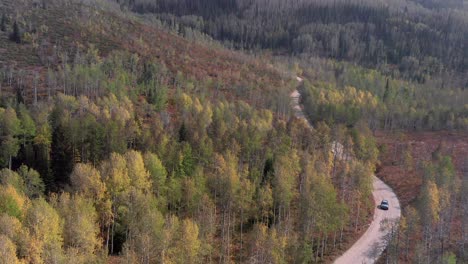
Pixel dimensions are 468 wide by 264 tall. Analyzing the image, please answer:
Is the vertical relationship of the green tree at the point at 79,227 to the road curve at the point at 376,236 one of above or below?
above

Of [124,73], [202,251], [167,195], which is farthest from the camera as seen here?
[124,73]

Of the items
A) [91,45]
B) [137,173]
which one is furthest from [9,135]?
[91,45]

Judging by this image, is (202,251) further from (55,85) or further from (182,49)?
(182,49)

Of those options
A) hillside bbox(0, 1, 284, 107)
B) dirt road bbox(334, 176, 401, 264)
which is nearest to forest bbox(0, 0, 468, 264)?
dirt road bbox(334, 176, 401, 264)

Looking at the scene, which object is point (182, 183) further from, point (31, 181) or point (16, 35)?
point (16, 35)

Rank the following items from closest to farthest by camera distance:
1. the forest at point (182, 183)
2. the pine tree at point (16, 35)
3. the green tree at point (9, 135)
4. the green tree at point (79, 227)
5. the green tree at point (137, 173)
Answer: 1. the green tree at point (79, 227)
2. the forest at point (182, 183)
3. the green tree at point (137, 173)
4. the green tree at point (9, 135)
5. the pine tree at point (16, 35)

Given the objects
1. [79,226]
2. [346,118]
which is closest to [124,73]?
[346,118]

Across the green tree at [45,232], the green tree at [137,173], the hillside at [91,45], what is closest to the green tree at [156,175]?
the green tree at [137,173]

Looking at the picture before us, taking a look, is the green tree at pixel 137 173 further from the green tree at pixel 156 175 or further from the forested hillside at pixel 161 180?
the green tree at pixel 156 175
